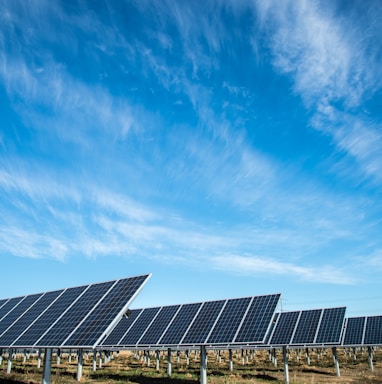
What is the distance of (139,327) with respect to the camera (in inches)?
1382

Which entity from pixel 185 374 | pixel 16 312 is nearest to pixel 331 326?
pixel 185 374

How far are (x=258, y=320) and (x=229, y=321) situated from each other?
87.0 inches

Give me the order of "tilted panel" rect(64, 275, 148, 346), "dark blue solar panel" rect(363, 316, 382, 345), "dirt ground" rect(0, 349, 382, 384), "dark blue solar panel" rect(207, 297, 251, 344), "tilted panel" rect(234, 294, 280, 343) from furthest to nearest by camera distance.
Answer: "dark blue solar panel" rect(363, 316, 382, 345) < "dirt ground" rect(0, 349, 382, 384) < "dark blue solar panel" rect(207, 297, 251, 344) < "tilted panel" rect(234, 294, 280, 343) < "tilted panel" rect(64, 275, 148, 346)

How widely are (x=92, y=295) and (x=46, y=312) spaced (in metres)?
3.70

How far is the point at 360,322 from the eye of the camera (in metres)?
46.8

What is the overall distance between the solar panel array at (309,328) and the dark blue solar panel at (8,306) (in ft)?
→ 79.8

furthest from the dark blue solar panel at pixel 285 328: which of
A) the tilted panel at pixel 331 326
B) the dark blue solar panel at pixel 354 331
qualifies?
the dark blue solar panel at pixel 354 331

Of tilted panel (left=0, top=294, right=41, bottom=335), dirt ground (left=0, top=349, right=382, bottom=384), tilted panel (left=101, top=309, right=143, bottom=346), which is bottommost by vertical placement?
dirt ground (left=0, top=349, right=382, bottom=384)

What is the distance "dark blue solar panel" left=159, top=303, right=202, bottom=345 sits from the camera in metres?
25.8

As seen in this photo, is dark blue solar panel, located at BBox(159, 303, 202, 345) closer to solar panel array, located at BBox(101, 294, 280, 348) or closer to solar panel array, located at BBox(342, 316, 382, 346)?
solar panel array, located at BBox(101, 294, 280, 348)

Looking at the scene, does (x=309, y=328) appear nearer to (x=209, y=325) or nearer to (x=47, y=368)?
(x=209, y=325)

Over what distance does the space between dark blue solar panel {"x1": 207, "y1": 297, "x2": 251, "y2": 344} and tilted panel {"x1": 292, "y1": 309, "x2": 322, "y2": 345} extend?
10.4 m

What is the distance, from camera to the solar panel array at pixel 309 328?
33.8 metres

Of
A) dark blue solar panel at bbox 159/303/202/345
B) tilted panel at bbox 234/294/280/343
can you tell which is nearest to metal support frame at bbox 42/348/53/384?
dark blue solar panel at bbox 159/303/202/345
